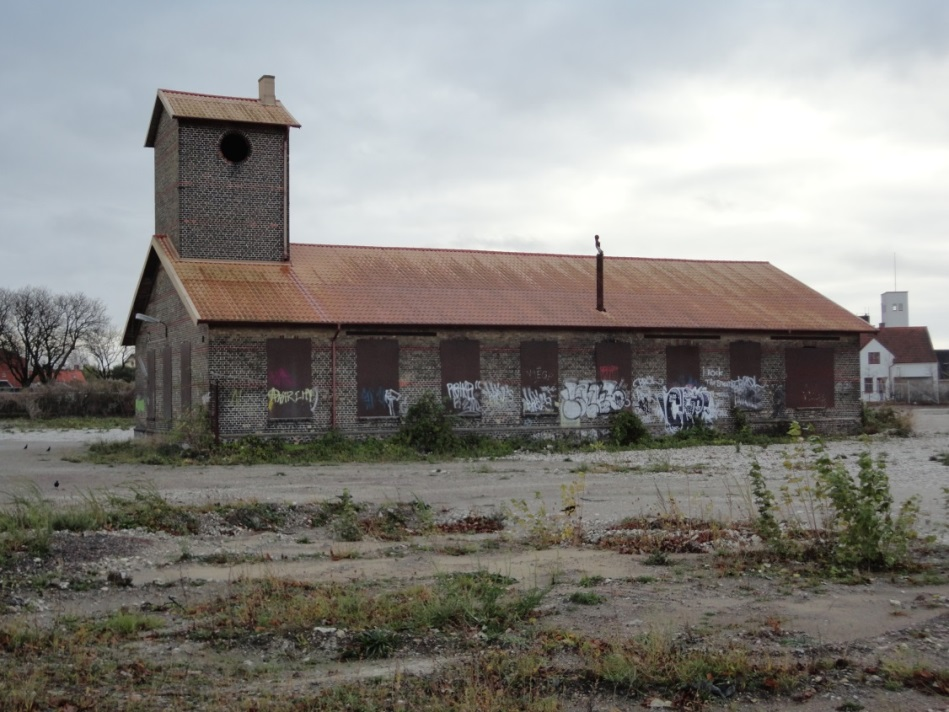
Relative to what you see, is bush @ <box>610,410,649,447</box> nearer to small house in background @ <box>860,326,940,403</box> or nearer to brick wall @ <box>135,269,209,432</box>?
brick wall @ <box>135,269,209,432</box>

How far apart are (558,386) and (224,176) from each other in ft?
36.5

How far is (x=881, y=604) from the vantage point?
8.48 meters

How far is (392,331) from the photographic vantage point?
89.0 ft

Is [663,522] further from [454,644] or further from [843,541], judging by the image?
[454,644]

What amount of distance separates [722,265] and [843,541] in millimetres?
28015

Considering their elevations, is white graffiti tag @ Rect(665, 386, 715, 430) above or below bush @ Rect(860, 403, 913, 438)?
above

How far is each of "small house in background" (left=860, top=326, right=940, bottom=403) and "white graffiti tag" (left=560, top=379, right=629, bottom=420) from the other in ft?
180

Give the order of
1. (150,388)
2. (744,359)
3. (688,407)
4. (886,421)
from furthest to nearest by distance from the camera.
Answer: (886,421)
(744,359)
(150,388)
(688,407)

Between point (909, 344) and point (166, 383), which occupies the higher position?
point (909, 344)

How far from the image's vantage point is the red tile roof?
81.9 m

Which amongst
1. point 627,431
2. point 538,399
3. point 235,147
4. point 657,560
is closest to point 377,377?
point 538,399

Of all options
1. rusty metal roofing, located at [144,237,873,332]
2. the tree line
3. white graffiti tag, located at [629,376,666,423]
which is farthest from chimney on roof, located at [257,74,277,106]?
the tree line

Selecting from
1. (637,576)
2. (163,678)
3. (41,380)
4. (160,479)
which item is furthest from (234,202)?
(41,380)

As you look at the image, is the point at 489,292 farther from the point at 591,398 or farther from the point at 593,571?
the point at 593,571
